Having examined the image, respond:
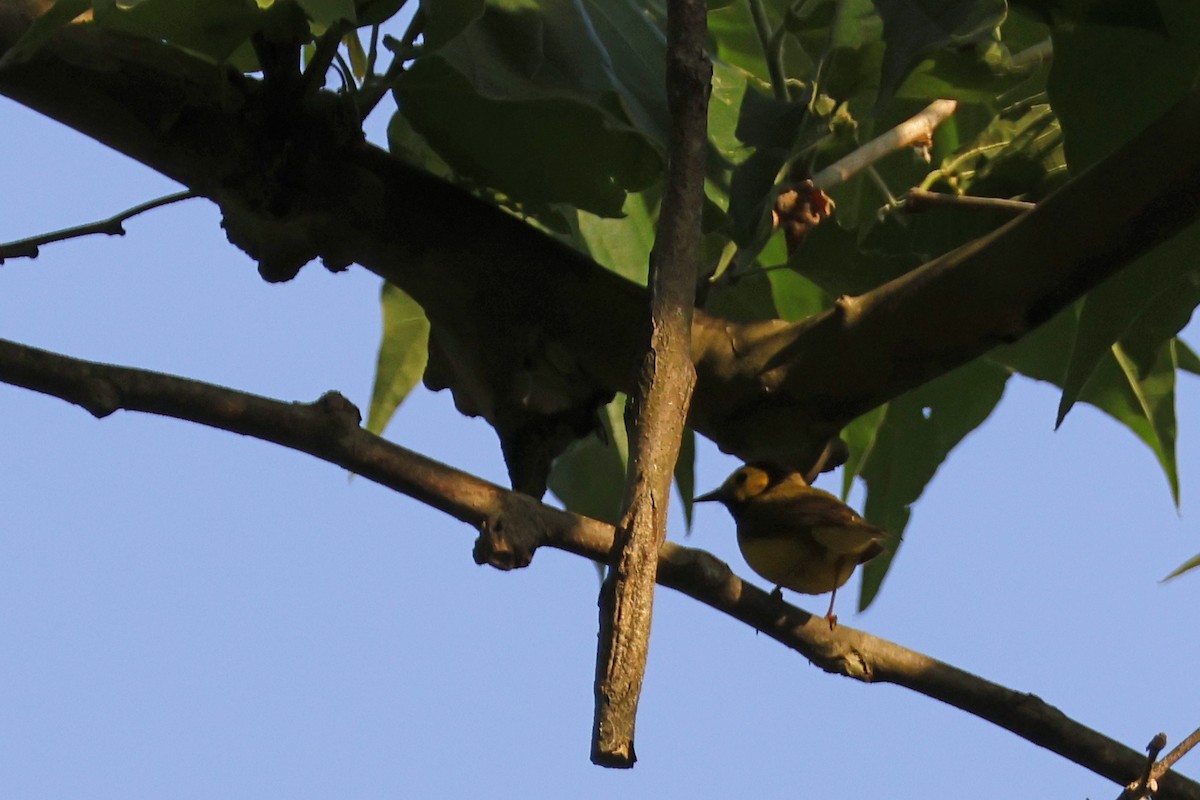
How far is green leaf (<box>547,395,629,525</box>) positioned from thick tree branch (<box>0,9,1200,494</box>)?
0.26 metres

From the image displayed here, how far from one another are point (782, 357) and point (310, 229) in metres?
0.26

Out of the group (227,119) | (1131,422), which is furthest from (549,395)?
(1131,422)

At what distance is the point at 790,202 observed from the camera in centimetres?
75

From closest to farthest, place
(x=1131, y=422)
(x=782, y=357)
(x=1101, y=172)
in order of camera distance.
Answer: (x=1101, y=172)
(x=782, y=357)
(x=1131, y=422)

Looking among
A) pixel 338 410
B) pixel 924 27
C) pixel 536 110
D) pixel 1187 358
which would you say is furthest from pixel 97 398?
pixel 1187 358

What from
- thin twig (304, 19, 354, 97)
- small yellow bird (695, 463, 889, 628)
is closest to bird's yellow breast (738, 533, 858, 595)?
small yellow bird (695, 463, 889, 628)

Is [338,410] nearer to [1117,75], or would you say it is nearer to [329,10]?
[329,10]

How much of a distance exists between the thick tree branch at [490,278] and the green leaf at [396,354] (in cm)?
26

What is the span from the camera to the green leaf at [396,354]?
1.03 metres

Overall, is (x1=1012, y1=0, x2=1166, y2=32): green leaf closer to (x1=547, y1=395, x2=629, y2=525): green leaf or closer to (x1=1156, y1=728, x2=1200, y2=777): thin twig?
(x1=1156, y1=728, x2=1200, y2=777): thin twig

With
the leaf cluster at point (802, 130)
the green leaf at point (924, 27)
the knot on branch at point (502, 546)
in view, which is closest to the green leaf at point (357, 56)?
the leaf cluster at point (802, 130)

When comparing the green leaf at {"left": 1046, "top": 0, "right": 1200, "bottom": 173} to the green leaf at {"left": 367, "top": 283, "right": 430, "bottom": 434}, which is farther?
the green leaf at {"left": 367, "top": 283, "right": 430, "bottom": 434}

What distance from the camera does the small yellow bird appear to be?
0.90 metres

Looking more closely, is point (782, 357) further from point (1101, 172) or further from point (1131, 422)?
point (1131, 422)
